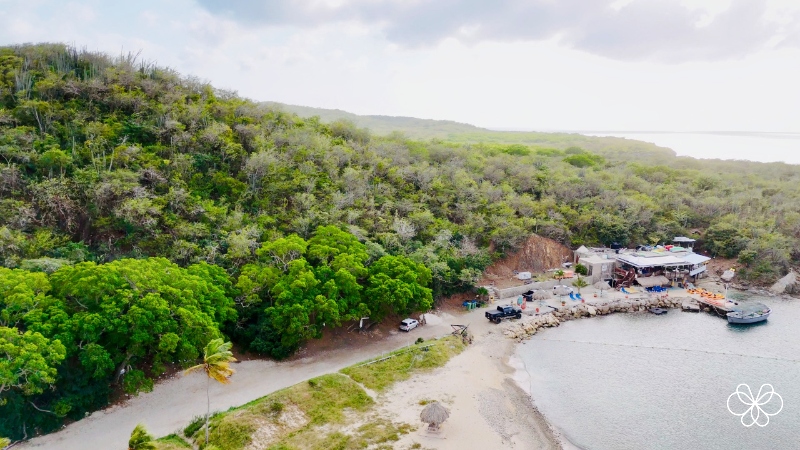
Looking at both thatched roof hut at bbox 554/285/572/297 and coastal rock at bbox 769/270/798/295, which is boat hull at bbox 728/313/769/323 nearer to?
coastal rock at bbox 769/270/798/295

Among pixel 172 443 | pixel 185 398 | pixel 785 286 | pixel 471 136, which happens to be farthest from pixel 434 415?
pixel 471 136

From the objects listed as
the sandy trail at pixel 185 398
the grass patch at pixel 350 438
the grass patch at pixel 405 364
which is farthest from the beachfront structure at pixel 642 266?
the grass patch at pixel 350 438

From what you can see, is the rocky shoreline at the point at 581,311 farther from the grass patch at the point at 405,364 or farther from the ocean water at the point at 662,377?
the grass patch at the point at 405,364

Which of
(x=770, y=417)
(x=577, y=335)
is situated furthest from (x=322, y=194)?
(x=770, y=417)

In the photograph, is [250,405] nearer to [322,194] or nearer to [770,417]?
[322,194]

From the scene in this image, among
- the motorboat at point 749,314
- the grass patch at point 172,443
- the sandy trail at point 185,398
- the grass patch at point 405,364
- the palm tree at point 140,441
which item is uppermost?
the palm tree at point 140,441

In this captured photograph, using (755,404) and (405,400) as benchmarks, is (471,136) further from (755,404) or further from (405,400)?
(405,400)

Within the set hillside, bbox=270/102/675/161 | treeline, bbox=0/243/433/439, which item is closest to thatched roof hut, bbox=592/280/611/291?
treeline, bbox=0/243/433/439
